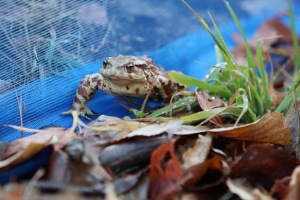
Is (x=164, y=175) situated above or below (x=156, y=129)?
below

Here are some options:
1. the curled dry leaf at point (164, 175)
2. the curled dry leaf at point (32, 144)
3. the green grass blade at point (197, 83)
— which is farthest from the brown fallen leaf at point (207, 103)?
the curled dry leaf at point (32, 144)

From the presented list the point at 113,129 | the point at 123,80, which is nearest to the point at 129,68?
the point at 123,80

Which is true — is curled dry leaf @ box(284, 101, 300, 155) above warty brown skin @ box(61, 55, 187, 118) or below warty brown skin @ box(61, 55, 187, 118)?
below

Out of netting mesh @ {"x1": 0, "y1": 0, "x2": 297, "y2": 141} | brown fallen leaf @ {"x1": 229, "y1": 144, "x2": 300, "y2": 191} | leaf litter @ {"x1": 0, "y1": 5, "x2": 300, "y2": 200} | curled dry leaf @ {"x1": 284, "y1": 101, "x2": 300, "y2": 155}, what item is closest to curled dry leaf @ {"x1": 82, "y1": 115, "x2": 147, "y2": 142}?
leaf litter @ {"x1": 0, "y1": 5, "x2": 300, "y2": 200}

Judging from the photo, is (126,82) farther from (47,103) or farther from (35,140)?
(35,140)

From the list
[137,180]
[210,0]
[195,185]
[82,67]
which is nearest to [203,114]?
[195,185]

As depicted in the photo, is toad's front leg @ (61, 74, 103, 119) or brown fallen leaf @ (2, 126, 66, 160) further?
toad's front leg @ (61, 74, 103, 119)

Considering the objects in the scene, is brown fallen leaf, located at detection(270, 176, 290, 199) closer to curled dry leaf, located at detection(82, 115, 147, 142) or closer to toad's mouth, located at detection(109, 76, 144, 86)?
curled dry leaf, located at detection(82, 115, 147, 142)

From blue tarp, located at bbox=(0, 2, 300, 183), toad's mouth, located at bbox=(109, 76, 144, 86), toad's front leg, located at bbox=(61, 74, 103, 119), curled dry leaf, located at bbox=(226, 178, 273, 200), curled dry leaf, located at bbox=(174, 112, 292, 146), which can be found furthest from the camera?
toad's mouth, located at bbox=(109, 76, 144, 86)
